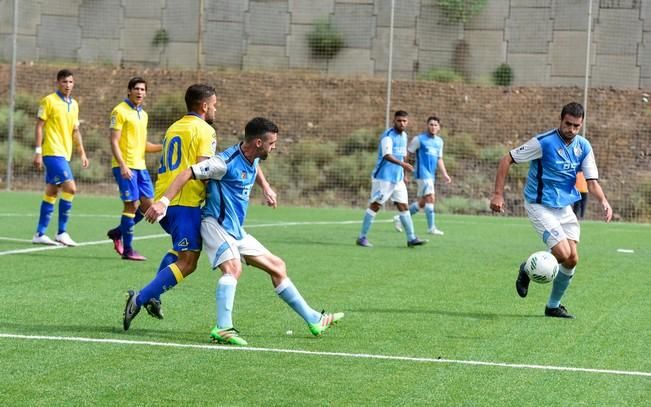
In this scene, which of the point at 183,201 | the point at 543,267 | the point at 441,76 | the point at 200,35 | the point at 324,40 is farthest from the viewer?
the point at 324,40

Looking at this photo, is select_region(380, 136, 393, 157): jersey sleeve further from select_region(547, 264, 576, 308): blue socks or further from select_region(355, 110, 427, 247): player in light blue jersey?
select_region(547, 264, 576, 308): blue socks

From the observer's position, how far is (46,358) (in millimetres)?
7156

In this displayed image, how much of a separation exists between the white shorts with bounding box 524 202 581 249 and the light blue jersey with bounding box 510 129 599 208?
0.06m

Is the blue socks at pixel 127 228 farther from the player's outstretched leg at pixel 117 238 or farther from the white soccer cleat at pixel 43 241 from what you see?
the white soccer cleat at pixel 43 241

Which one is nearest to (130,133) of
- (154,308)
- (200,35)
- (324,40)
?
(154,308)

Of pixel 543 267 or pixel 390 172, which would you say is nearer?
pixel 543 267

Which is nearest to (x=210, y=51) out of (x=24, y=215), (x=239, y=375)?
(x=24, y=215)

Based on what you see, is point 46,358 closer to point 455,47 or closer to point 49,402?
point 49,402

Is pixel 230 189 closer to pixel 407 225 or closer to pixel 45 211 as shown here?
pixel 45 211

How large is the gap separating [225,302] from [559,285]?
3218 mm

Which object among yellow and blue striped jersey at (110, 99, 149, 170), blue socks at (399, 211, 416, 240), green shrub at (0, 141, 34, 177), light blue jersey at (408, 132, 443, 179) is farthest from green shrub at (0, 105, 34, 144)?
yellow and blue striped jersey at (110, 99, 149, 170)

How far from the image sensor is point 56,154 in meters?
14.2

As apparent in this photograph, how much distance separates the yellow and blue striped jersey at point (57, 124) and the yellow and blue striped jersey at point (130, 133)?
59.2 inches

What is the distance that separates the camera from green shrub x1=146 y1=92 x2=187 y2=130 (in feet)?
101
